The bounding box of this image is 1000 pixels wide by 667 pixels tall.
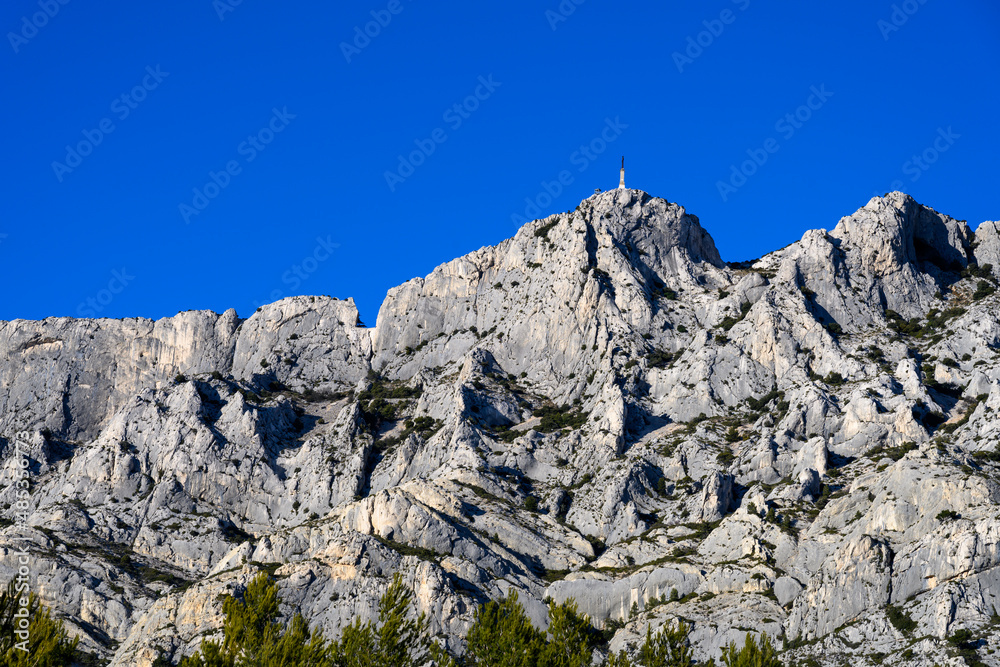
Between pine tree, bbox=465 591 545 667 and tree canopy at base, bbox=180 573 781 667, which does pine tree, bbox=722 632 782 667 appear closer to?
tree canopy at base, bbox=180 573 781 667

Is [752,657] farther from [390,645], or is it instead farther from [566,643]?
[390,645]

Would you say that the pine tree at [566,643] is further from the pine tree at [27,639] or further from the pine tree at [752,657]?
the pine tree at [27,639]

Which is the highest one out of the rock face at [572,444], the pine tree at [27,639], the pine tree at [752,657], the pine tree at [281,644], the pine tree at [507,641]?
the rock face at [572,444]

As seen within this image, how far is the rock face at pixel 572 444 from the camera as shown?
11575 cm

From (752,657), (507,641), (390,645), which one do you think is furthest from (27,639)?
(752,657)

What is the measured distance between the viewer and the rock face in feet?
380

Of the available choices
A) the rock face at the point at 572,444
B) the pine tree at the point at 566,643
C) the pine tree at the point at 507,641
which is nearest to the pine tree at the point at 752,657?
the pine tree at the point at 566,643

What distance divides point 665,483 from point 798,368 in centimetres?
2476

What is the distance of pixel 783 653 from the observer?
10625 cm

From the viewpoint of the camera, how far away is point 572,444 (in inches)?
5723

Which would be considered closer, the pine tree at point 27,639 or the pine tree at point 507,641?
the pine tree at point 27,639

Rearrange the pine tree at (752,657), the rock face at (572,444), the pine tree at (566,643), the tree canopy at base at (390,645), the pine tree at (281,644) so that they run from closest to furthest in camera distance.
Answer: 1. the pine tree at (281,644)
2. the tree canopy at base at (390,645)
3. the pine tree at (752,657)
4. the pine tree at (566,643)
5. the rock face at (572,444)

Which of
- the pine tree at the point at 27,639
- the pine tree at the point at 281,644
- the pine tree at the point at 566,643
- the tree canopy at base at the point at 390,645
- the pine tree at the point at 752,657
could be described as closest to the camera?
the pine tree at the point at 27,639

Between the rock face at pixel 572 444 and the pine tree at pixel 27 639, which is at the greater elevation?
the rock face at pixel 572 444
